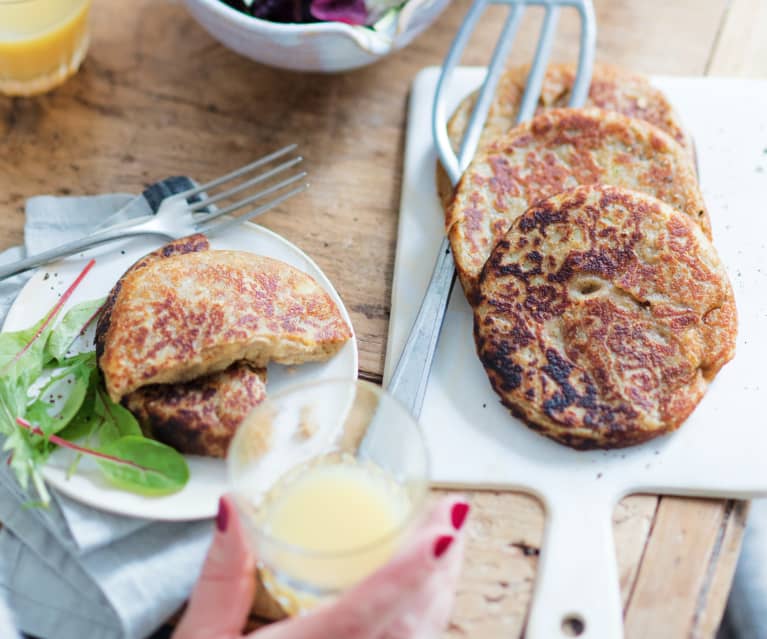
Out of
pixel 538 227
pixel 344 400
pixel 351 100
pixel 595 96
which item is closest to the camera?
pixel 344 400

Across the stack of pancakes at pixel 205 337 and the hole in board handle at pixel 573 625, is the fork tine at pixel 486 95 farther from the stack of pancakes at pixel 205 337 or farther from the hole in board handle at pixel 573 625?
the hole in board handle at pixel 573 625

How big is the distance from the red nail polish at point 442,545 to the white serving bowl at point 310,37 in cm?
140

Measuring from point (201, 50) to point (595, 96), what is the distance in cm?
132

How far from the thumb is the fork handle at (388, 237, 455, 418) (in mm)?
487

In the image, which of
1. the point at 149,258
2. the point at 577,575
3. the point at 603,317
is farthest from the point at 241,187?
the point at 577,575

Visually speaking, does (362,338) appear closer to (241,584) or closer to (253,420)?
(253,420)

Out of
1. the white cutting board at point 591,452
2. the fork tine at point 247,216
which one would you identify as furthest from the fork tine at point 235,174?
the white cutting board at point 591,452

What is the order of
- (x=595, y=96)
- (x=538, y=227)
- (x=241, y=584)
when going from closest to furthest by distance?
(x=241, y=584), (x=538, y=227), (x=595, y=96)

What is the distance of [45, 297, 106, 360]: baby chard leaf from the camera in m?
2.01

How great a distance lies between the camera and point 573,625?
1.72 metres

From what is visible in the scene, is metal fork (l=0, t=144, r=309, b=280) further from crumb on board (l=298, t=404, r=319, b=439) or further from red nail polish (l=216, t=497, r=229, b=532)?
red nail polish (l=216, t=497, r=229, b=532)

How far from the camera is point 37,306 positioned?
2.13 m

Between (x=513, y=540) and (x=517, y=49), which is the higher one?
(x=517, y=49)

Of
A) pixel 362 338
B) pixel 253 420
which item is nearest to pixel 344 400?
pixel 253 420
